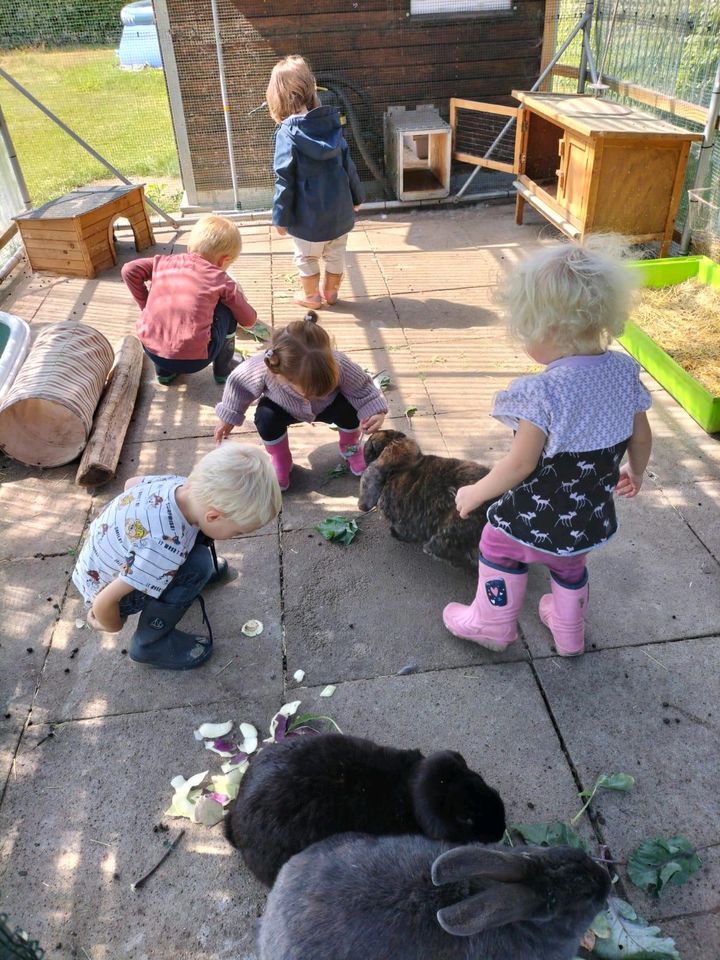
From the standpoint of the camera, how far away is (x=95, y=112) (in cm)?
1316

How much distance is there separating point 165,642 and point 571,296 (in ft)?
7.19

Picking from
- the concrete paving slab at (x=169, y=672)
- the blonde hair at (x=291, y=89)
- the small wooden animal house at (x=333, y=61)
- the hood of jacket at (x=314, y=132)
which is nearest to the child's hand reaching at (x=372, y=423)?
the concrete paving slab at (x=169, y=672)

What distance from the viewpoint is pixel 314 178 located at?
5949 millimetres

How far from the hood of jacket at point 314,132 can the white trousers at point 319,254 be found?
2.33 feet

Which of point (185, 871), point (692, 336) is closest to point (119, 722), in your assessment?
point (185, 871)

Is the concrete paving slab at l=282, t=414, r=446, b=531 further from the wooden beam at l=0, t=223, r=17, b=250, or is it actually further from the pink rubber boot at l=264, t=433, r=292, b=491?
the wooden beam at l=0, t=223, r=17, b=250

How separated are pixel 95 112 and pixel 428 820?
14.4 meters

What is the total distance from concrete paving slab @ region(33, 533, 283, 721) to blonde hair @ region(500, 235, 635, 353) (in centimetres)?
182

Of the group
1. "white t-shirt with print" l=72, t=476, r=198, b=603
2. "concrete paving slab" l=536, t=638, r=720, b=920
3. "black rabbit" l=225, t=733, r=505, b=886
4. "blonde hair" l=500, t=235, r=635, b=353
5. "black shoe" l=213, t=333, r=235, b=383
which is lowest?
"concrete paving slab" l=536, t=638, r=720, b=920

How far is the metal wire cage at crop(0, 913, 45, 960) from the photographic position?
193cm

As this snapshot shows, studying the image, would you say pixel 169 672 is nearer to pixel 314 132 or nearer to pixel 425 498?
pixel 425 498

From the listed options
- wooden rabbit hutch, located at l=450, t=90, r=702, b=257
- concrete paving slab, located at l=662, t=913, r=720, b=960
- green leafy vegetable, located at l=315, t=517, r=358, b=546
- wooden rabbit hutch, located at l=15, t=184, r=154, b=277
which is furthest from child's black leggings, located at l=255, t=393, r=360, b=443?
wooden rabbit hutch, located at l=15, t=184, r=154, b=277

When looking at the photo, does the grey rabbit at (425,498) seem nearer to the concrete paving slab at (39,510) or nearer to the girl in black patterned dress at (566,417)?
the girl in black patterned dress at (566,417)

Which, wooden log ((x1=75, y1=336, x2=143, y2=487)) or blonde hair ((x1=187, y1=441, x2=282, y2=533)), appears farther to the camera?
wooden log ((x1=75, y1=336, x2=143, y2=487))
